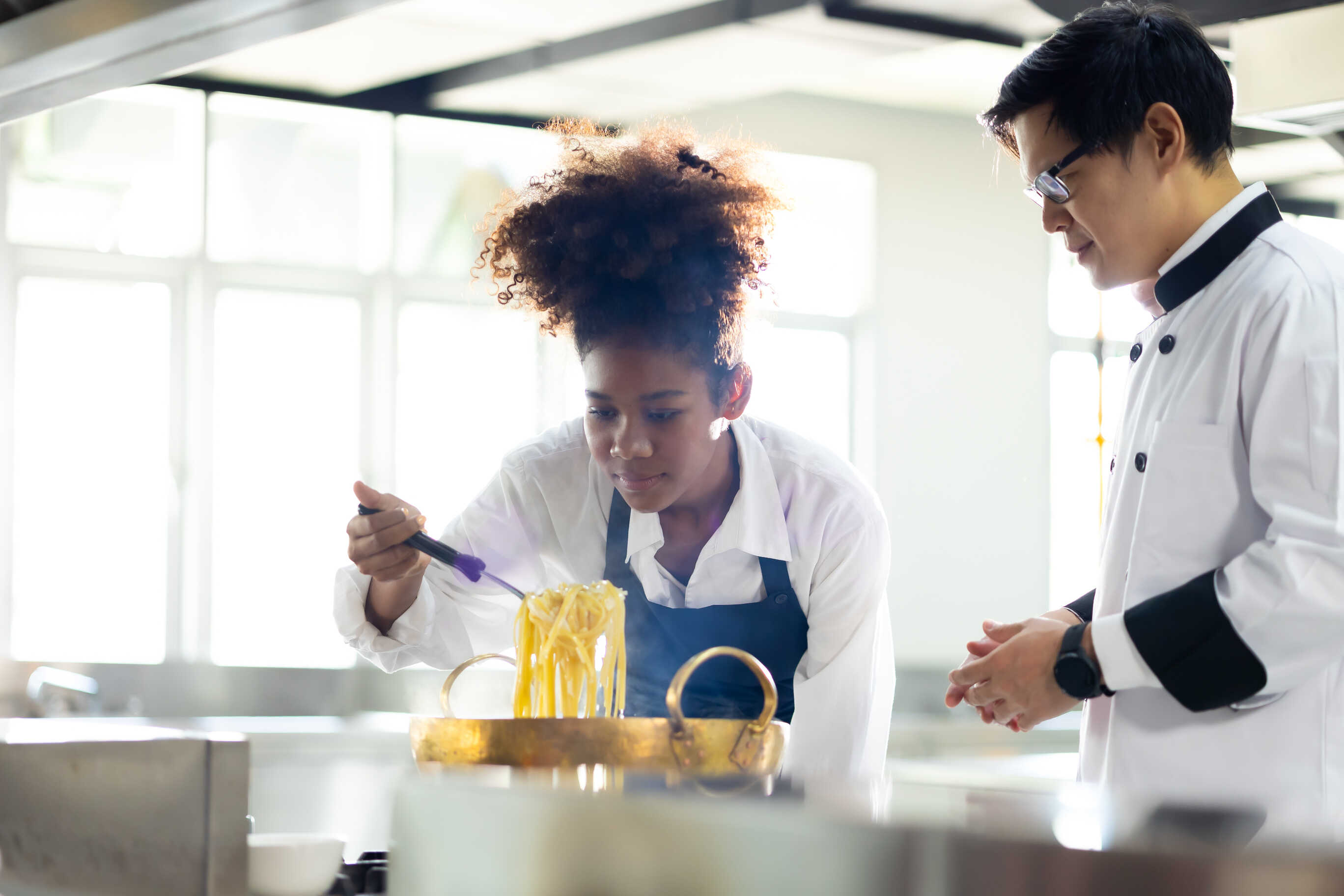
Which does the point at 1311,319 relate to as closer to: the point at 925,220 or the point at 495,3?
the point at 495,3

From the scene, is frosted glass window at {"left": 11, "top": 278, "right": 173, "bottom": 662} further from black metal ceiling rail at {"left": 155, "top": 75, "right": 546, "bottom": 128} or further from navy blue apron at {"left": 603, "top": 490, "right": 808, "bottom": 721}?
navy blue apron at {"left": 603, "top": 490, "right": 808, "bottom": 721}

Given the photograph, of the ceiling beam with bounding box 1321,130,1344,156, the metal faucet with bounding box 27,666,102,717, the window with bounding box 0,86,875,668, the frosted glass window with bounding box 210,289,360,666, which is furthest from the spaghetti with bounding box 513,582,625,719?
the frosted glass window with bounding box 210,289,360,666

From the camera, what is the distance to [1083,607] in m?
1.80

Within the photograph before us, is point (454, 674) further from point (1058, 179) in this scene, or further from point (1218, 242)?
point (1218, 242)

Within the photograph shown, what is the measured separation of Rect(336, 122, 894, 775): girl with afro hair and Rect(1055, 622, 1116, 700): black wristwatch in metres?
0.43

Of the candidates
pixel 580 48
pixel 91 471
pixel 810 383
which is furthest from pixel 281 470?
pixel 810 383

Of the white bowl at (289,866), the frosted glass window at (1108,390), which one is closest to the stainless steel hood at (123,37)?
the white bowl at (289,866)

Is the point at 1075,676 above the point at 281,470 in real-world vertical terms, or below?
below

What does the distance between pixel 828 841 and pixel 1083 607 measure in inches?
43.8

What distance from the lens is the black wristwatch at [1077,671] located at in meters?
1.46

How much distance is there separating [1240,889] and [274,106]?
5.70 m

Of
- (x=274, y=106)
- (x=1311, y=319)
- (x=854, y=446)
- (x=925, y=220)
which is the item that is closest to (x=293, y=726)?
(x=274, y=106)

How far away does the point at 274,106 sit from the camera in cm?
579

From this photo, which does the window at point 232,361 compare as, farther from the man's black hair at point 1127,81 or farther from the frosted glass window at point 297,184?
the man's black hair at point 1127,81
